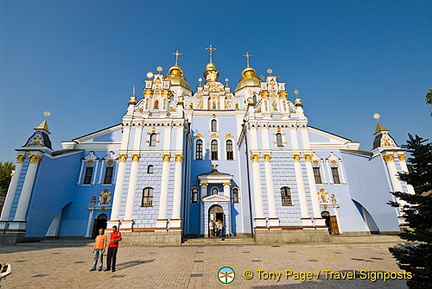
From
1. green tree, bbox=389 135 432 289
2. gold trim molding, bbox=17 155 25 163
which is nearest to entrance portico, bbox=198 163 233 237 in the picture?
gold trim molding, bbox=17 155 25 163

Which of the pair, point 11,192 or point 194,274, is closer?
point 194,274

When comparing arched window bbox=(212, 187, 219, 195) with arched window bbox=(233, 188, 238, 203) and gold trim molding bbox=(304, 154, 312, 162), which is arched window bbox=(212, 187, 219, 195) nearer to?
arched window bbox=(233, 188, 238, 203)

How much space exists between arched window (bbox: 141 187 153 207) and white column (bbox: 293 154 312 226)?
11.5m

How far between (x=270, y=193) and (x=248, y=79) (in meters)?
20.7

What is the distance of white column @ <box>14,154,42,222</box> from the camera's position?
1733cm

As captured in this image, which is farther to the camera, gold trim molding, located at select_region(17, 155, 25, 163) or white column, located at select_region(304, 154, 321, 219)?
gold trim molding, located at select_region(17, 155, 25, 163)

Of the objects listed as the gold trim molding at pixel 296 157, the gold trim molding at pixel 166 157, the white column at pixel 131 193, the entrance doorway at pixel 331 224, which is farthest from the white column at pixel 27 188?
the entrance doorway at pixel 331 224

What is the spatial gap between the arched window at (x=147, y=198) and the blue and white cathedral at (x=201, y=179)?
8 cm

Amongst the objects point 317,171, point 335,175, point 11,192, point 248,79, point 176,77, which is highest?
point 176,77

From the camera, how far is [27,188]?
58.9 feet

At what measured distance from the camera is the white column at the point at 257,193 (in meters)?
17.3

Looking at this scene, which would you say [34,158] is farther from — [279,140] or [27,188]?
[279,140]

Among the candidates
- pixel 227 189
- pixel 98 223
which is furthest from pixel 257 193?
pixel 98 223

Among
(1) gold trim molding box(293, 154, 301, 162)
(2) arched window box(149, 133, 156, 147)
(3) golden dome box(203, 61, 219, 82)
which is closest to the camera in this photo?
(1) gold trim molding box(293, 154, 301, 162)
